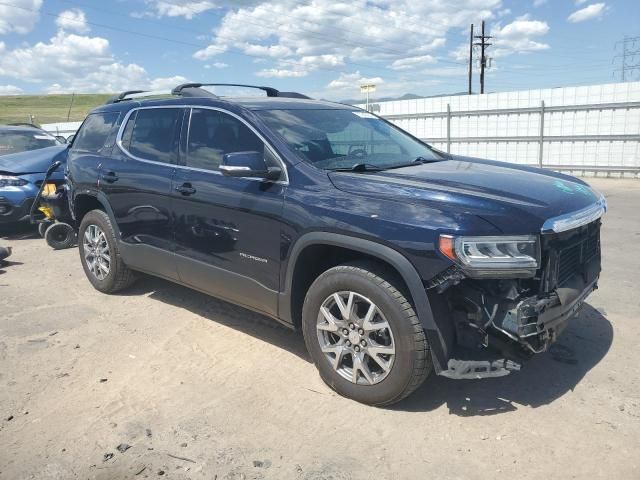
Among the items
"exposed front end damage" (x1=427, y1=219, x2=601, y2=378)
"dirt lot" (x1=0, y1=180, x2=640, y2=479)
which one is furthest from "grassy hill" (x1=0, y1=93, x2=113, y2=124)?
"exposed front end damage" (x1=427, y1=219, x2=601, y2=378)

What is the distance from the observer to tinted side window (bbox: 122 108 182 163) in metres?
4.54

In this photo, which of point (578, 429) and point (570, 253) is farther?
point (570, 253)

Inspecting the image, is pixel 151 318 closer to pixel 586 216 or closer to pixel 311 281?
pixel 311 281

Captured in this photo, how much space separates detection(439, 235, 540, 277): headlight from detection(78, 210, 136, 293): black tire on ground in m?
3.55

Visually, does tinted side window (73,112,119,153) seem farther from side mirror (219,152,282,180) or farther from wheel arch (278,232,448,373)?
wheel arch (278,232,448,373)

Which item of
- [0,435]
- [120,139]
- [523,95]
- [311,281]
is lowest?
[0,435]

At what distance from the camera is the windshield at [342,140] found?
3789 millimetres

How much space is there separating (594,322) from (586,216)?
60.2 inches

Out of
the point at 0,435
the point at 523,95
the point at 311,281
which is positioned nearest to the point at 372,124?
the point at 311,281

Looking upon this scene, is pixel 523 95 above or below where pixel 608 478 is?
above

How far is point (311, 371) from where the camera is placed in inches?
150

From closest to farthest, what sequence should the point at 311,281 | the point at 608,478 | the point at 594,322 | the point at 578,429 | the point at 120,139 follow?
the point at 608,478, the point at 578,429, the point at 311,281, the point at 594,322, the point at 120,139

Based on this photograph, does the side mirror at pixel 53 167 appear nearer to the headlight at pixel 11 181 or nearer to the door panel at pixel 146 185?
the headlight at pixel 11 181

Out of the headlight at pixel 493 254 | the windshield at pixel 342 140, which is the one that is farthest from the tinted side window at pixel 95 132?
the headlight at pixel 493 254
